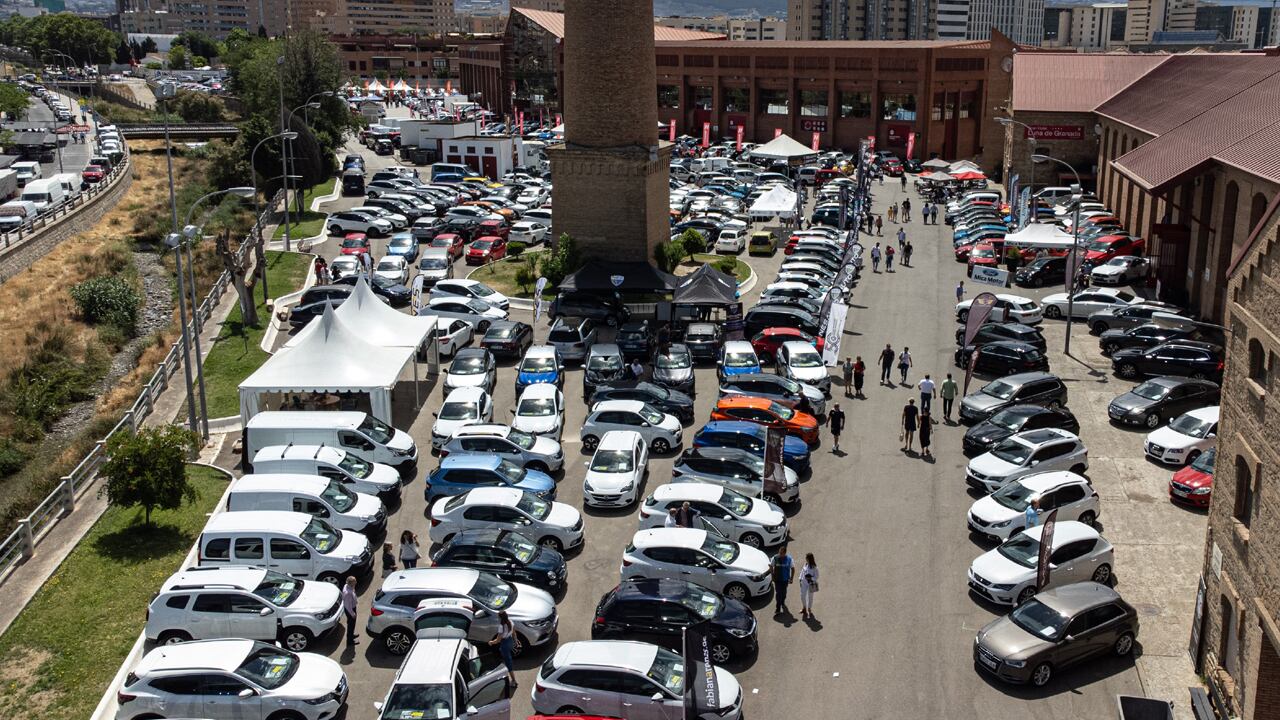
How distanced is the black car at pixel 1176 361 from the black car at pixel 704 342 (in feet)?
41.9

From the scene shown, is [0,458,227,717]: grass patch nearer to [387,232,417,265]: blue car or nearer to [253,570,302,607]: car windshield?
[253,570,302,607]: car windshield

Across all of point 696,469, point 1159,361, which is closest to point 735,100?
point 1159,361

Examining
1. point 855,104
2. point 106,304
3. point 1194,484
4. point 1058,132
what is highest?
point 855,104

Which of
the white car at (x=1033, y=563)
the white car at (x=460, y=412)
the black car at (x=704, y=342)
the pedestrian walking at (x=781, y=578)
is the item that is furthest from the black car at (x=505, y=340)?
the white car at (x=1033, y=563)

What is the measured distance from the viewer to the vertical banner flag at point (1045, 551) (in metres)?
21.1

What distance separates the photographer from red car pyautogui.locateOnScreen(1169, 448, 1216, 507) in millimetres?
26375

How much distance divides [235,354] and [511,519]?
20263mm

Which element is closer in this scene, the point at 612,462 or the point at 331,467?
the point at 331,467

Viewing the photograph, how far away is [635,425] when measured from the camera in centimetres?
3061

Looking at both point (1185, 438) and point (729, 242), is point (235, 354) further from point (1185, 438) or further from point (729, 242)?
point (1185, 438)

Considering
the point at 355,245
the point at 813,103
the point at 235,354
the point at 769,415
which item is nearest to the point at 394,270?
the point at 355,245

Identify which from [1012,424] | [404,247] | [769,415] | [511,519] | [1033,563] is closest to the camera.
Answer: [1033,563]

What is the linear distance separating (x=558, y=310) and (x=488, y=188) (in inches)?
1315

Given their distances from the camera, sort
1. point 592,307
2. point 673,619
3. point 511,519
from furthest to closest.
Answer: point 592,307, point 511,519, point 673,619
